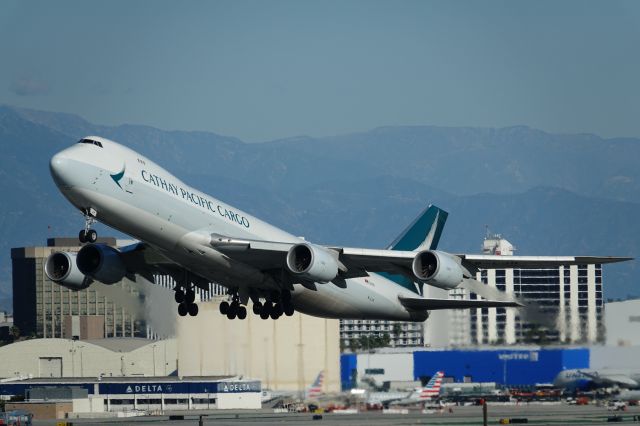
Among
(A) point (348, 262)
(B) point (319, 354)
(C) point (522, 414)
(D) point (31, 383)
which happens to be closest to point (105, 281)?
(A) point (348, 262)

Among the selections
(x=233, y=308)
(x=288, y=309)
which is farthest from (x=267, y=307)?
(x=233, y=308)

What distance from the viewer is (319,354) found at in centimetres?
7188

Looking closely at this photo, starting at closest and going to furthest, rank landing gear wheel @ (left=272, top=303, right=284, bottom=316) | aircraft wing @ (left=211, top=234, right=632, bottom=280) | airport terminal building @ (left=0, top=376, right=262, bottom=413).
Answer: aircraft wing @ (left=211, top=234, right=632, bottom=280)
landing gear wheel @ (left=272, top=303, right=284, bottom=316)
airport terminal building @ (left=0, top=376, right=262, bottom=413)

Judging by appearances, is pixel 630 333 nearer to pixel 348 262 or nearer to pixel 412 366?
pixel 348 262

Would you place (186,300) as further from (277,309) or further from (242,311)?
(277,309)

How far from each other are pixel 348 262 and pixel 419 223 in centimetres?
1065

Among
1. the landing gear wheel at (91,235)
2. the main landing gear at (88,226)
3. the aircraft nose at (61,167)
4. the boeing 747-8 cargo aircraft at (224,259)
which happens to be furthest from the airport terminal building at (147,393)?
the aircraft nose at (61,167)

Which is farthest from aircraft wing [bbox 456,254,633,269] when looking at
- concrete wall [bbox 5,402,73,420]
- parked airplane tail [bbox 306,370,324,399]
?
concrete wall [bbox 5,402,73,420]

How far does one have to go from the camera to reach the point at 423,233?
62.2 m

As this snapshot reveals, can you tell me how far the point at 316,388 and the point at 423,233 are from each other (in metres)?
12.0

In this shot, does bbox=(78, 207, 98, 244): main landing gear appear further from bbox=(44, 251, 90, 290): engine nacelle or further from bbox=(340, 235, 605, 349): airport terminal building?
bbox=(340, 235, 605, 349): airport terminal building

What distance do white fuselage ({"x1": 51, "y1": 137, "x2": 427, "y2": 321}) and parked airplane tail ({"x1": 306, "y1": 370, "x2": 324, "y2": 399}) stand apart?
15443 mm

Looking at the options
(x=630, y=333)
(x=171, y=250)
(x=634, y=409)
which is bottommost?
(x=634, y=409)

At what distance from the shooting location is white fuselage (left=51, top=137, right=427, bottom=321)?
45.8m
